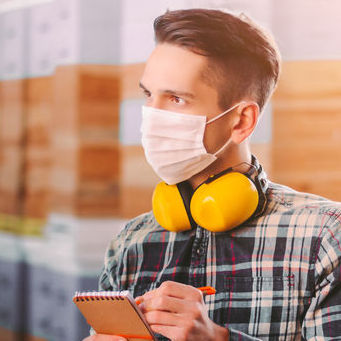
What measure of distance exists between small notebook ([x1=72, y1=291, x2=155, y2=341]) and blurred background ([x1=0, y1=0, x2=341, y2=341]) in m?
0.72

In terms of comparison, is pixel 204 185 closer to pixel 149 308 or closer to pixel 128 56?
pixel 149 308

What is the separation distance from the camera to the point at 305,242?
1068 mm

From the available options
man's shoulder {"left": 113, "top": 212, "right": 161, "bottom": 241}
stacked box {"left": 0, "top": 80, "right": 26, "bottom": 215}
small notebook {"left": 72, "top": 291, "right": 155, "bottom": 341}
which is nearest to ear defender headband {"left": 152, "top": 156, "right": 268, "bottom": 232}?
man's shoulder {"left": 113, "top": 212, "right": 161, "bottom": 241}

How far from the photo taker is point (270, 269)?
1092mm

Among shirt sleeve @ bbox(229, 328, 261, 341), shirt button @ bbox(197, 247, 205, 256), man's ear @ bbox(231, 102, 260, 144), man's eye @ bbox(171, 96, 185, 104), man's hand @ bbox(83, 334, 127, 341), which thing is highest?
man's eye @ bbox(171, 96, 185, 104)

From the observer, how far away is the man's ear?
45.1 inches

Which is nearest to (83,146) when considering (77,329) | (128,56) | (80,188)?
(80,188)

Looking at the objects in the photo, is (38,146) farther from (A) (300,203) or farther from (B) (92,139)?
(A) (300,203)

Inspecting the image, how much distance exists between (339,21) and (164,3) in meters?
0.61

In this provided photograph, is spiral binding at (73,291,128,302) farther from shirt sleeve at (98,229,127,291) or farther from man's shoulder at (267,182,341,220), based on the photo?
man's shoulder at (267,182,341,220)

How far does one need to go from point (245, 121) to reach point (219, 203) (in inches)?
7.7

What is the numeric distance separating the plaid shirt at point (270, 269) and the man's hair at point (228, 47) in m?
0.24

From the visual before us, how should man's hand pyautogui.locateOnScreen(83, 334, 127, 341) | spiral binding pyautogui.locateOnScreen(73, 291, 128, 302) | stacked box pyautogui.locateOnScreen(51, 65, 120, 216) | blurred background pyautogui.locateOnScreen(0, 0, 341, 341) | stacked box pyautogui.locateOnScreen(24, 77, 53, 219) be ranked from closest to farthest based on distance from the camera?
1. spiral binding pyautogui.locateOnScreen(73, 291, 128, 302)
2. man's hand pyautogui.locateOnScreen(83, 334, 127, 341)
3. blurred background pyautogui.locateOnScreen(0, 0, 341, 341)
4. stacked box pyautogui.locateOnScreen(51, 65, 120, 216)
5. stacked box pyautogui.locateOnScreen(24, 77, 53, 219)

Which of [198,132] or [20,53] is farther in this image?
[20,53]
